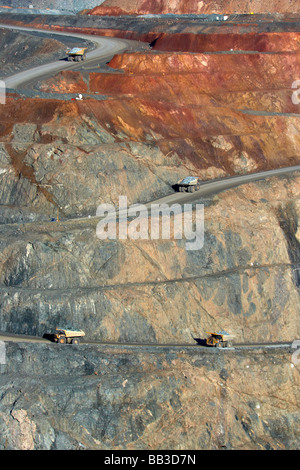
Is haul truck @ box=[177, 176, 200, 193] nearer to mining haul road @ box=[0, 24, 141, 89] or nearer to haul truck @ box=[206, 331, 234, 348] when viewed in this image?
haul truck @ box=[206, 331, 234, 348]

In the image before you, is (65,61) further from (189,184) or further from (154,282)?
(154,282)

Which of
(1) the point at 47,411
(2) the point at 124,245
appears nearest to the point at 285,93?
(2) the point at 124,245

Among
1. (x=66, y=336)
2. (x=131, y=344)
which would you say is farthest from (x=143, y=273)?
(x=66, y=336)

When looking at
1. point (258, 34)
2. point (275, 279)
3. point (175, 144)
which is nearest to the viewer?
point (275, 279)

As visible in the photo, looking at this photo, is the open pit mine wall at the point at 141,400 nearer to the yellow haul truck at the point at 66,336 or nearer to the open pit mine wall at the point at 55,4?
the yellow haul truck at the point at 66,336

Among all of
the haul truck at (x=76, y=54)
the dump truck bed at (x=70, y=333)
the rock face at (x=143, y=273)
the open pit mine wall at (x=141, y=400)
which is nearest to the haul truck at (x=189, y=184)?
the rock face at (x=143, y=273)

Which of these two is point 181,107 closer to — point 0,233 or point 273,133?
point 273,133

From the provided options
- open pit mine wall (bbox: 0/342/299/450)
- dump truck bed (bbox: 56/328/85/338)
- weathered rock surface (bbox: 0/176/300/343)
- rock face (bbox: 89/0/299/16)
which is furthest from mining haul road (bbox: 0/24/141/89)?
open pit mine wall (bbox: 0/342/299/450)
